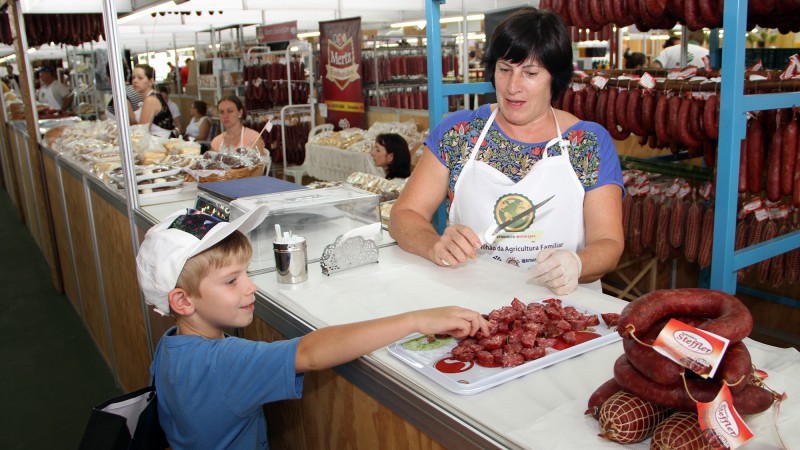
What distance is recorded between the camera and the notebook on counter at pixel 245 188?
9.62ft

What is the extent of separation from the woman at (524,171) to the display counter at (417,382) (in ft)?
0.64

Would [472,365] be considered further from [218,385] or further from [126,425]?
[126,425]

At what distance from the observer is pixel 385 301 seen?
6.45 ft

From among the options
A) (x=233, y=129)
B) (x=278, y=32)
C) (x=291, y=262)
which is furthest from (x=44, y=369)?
(x=278, y=32)

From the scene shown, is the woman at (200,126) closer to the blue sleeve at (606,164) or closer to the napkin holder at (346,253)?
the napkin holder at (346,253)

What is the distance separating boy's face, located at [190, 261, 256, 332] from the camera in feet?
6.01

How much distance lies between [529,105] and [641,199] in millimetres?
2585

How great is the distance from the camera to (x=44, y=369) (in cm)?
487

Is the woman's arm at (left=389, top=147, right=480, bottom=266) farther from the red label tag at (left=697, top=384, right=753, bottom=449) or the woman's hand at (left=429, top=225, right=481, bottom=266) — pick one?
the red label tag at (left=697, top=384, right=753, bottom=449)

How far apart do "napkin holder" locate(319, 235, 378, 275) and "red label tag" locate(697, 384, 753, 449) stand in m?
1.39

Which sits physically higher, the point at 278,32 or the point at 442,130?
the point at 278,32

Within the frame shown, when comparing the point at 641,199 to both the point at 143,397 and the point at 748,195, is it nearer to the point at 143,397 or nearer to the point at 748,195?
the point at 748,195

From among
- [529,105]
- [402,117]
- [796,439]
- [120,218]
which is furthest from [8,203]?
[796,439]

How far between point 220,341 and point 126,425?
34 cm
